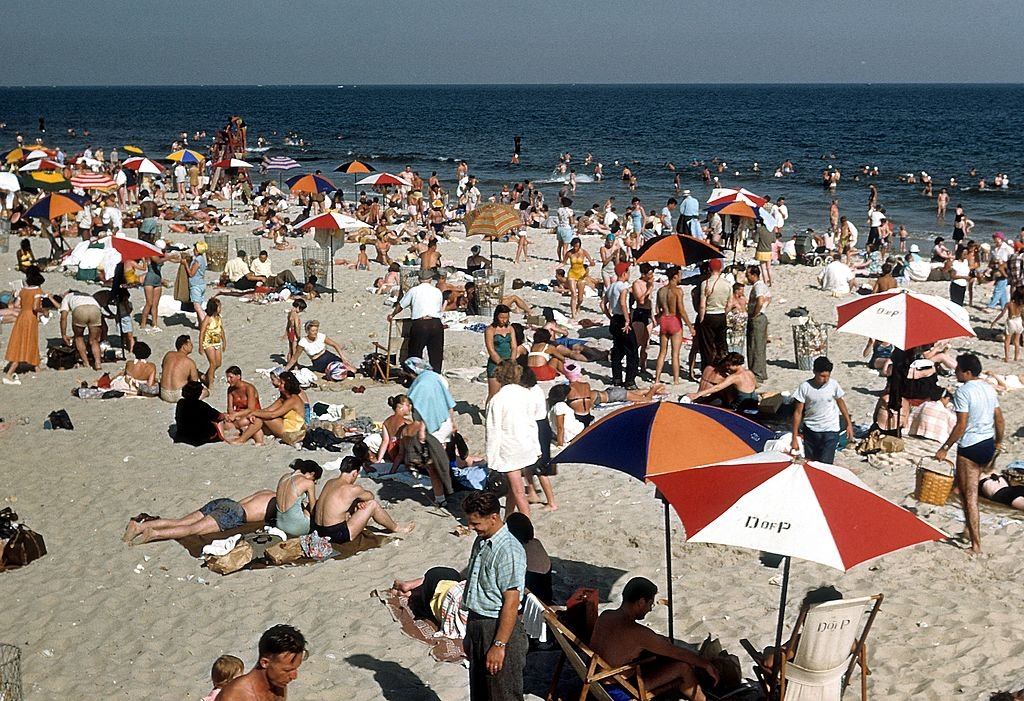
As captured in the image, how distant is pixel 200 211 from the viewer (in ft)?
84.3

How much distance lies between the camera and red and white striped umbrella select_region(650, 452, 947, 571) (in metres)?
4.56

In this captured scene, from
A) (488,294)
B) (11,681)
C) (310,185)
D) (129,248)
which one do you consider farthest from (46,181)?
(11,681)

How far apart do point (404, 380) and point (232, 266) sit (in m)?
6.13

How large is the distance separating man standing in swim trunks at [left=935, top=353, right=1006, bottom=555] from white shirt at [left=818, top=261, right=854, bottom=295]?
35.7 ft

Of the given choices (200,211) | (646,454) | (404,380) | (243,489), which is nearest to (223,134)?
(200,211)

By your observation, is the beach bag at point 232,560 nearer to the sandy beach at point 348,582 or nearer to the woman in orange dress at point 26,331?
the sandy beach at point 348,582

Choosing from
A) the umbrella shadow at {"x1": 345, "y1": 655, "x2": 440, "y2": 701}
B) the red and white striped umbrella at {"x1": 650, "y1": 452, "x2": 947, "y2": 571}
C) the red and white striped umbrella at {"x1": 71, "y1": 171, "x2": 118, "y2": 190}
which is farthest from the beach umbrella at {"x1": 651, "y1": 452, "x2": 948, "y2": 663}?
the red and white striped umbrella at {"x1": 71, "y1": 171, "x2": 118, "y2": 190}

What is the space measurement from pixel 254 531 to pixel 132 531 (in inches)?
37.1

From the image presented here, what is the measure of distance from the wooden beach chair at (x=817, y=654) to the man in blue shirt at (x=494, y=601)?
125cm

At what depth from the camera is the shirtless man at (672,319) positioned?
12359 millimetres

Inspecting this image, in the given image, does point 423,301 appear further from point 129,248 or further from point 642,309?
point 129,248

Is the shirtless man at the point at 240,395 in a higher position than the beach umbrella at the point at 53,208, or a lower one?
lower

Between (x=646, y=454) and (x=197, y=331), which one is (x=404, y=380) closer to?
(x=197, y=331)

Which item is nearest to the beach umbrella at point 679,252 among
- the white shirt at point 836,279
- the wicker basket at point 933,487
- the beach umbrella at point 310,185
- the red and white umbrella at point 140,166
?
the wicker basket at point 933,487
